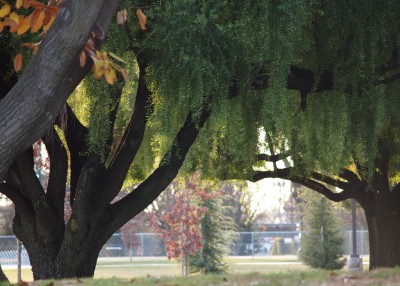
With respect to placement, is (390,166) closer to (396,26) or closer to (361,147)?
(361,147)

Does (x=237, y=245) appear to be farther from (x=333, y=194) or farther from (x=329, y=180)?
(x=329, y=180)

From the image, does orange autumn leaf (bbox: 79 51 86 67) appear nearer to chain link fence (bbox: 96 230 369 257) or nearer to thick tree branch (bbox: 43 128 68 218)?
thick tree branch (bbox: 43 128 68 218)

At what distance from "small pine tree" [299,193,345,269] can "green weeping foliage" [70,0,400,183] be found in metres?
26.8

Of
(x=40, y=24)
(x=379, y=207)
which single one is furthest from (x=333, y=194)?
(x=40, y=24)

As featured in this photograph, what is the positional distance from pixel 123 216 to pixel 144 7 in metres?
4.34

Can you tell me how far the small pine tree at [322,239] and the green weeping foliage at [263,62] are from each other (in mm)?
26847

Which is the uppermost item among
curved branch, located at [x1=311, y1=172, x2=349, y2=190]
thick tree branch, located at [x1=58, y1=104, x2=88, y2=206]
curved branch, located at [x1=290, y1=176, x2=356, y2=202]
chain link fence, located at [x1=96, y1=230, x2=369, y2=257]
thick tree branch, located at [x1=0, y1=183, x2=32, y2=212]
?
thick tree branch, located at [x1=58, y1=104, x2=88, y2=206]

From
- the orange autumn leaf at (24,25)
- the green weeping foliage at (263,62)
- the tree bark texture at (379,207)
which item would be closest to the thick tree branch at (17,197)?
the green weeping foliage at (263,62)

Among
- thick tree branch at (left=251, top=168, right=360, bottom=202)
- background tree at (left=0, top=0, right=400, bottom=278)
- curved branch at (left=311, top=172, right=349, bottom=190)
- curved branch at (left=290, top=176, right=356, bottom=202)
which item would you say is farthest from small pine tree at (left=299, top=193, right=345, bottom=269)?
background tree at (left=0, top=0, right=400, bottom=278)

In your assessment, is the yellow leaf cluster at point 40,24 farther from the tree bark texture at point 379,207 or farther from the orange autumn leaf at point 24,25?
the tree bark texture at point 379,207

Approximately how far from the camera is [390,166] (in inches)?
948

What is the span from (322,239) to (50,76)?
111 feet

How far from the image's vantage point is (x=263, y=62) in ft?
43.3

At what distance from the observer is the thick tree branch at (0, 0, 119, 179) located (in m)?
9.53
